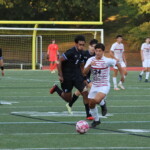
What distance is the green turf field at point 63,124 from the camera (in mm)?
9945

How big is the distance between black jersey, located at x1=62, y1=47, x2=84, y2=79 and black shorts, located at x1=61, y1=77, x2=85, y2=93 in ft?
0.30

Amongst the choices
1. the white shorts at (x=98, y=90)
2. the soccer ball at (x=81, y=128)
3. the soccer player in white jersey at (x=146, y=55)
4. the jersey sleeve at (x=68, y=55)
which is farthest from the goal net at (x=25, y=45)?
the soccer ball at (x=81, y=128)

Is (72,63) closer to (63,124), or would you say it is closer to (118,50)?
(63,124)

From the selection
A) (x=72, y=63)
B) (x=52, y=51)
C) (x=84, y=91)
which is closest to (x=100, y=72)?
(x=84, y=91)

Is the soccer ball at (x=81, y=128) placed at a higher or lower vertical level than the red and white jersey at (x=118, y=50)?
lower

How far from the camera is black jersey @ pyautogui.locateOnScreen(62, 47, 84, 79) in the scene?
14.2 m

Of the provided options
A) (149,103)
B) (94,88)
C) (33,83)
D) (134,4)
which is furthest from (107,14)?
(94,88)

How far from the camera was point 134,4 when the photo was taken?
5231cm

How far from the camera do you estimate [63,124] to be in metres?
12.6

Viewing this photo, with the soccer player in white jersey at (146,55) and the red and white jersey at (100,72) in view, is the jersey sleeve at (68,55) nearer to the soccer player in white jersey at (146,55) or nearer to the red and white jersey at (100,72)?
the red and white jersey at (100,72)

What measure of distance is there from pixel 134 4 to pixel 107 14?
9.00 m

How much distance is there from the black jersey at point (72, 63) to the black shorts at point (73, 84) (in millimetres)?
91

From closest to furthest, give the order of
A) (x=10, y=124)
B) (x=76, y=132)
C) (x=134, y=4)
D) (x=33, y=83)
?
(x=76, y=132), (x=10, y=124), (x=33, y=83), (x=134, y=4)

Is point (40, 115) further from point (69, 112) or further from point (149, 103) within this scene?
point (149, 103)
